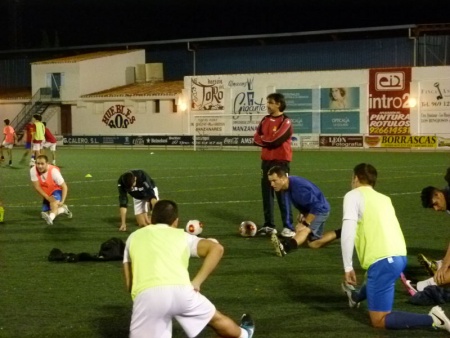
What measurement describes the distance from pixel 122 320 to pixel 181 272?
2.08 metres

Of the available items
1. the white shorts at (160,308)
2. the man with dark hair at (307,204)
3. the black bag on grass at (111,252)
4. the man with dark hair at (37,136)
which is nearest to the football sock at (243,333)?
the white shorts at (160,308)

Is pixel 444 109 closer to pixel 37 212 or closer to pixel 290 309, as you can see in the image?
pixel 37 212

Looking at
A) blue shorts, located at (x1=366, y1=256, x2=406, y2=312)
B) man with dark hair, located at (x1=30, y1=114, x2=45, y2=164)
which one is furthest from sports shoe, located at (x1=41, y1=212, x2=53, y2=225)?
man with dark hair, located at (x1=30, y1=114, x2=45, y2=164)

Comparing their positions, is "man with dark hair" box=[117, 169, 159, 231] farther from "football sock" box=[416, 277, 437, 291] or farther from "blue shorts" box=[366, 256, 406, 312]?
"blue shorts" box=[366, 256, 406, 312]

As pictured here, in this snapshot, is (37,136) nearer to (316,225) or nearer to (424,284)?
(316,225)

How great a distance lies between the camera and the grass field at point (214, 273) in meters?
7.79

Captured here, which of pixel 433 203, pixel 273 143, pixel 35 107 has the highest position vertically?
pixel 35 107

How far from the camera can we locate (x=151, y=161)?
34719 millimetres

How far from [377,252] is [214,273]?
9.75 feet

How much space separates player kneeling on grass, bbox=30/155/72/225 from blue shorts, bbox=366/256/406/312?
27.4ft

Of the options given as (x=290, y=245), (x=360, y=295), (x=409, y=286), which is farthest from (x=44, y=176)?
(x=360, y=295)

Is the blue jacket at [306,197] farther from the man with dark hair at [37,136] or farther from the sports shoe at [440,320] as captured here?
the man with dark hair at [37,136]

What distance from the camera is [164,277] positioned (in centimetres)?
595

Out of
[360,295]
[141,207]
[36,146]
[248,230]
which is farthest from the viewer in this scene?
[36,146]
